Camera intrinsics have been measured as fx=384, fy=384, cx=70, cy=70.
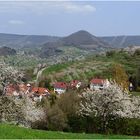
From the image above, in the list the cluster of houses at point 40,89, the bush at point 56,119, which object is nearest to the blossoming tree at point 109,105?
the cluster of houses at point 40,89

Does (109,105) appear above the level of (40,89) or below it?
above

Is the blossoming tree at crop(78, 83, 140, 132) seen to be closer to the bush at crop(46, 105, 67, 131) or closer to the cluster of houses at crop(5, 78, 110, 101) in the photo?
the cluster of houses at crop(5, 78, 110, 101)

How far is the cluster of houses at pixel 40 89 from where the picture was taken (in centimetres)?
3901

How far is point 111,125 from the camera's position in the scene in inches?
1454

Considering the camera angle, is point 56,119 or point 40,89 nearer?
point 56,119

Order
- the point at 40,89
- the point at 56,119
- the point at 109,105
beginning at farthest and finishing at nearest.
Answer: the point at 40,89 → the point at 56,119 → the point at 109,105

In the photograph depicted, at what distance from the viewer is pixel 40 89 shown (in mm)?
113312

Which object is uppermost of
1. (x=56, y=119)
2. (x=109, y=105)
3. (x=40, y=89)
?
(x=109, y=105)

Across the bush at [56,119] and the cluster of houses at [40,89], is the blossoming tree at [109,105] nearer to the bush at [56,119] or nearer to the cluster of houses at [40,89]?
the cluster of houses at [40,89]

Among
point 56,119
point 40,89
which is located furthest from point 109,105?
point 40,89

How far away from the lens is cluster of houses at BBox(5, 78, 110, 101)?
39.0m

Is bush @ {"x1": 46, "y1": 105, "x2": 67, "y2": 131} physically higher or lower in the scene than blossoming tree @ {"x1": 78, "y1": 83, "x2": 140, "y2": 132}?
lower

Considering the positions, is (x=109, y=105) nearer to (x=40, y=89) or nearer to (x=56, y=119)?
(x=56, y=119)

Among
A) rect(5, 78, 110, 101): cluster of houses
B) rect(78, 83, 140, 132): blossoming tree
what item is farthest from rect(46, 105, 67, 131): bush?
rect(78, 83, 140, 132): blossoming tree
